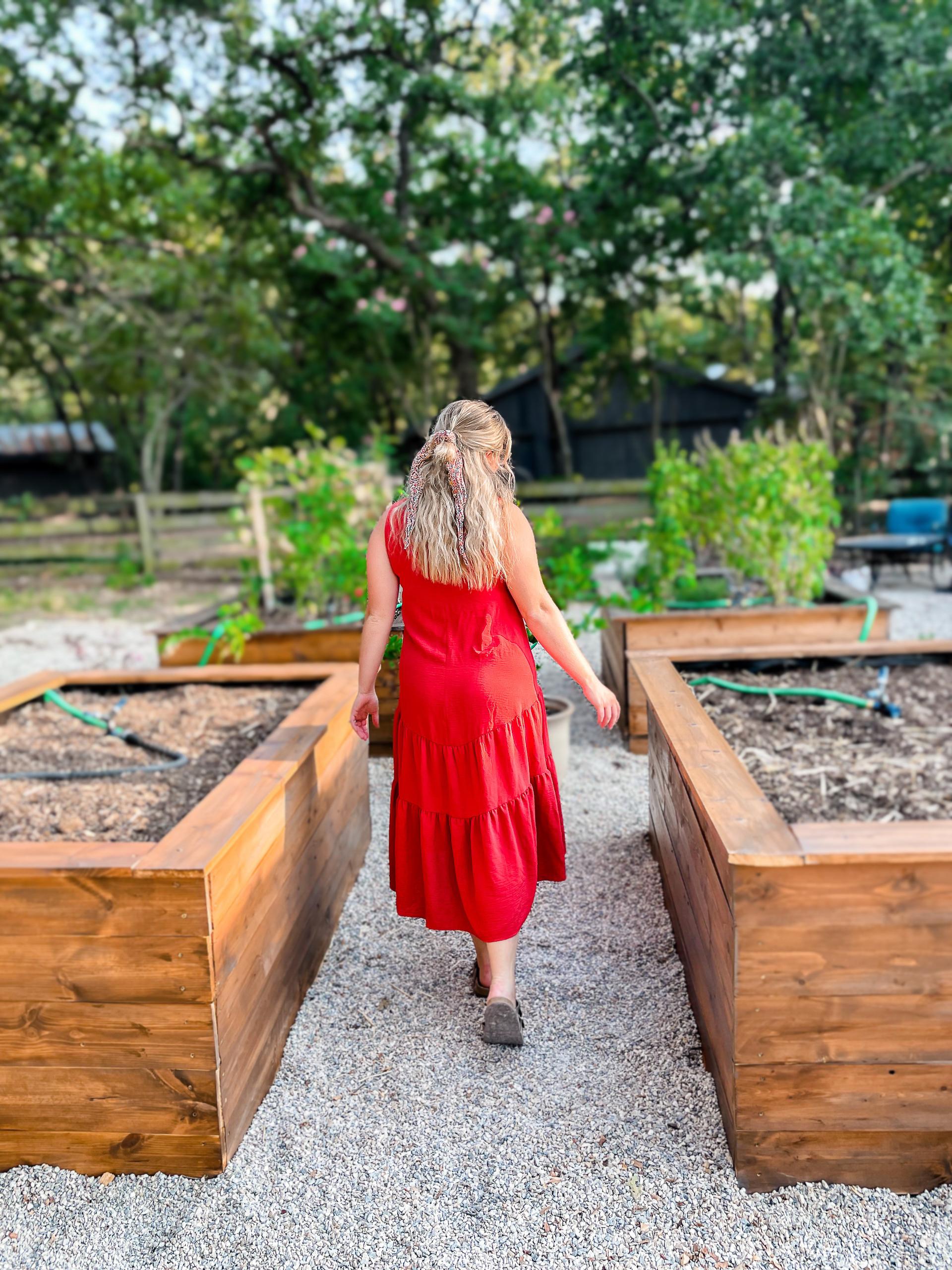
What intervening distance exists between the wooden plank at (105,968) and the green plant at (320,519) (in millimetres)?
3114

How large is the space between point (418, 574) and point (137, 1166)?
53.9 inches

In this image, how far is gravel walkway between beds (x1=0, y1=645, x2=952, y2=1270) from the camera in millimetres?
1648

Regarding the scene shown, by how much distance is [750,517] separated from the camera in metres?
4.88

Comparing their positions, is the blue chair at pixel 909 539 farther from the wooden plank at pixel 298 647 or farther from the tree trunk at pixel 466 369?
the tree trunk at pixel 466 369

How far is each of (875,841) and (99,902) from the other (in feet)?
4.78

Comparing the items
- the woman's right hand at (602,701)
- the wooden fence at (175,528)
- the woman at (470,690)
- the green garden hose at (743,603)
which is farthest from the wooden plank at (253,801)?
the wooden fence at (175,528)

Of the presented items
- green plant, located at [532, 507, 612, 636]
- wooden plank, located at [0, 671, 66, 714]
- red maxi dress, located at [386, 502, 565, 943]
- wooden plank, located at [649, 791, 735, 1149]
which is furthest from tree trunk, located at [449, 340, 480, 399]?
red maxi dress, located at [386, 502, 565, 943]

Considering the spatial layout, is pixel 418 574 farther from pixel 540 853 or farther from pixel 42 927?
pixel 42 927

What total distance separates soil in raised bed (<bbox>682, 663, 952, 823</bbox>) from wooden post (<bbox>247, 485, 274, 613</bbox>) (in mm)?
3230

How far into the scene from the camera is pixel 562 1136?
1937 mm

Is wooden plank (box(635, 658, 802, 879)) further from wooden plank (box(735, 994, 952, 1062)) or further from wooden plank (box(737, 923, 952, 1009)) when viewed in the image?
wooden plank (box(735, 994, 952, 1062))

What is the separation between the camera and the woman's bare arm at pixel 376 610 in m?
2.20

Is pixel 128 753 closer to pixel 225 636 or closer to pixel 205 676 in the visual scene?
pixel 205 676

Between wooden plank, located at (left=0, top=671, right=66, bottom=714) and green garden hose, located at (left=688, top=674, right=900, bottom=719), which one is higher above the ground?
→ wooden plank, located at (left=0, top=671, right=66, bottom=714)
